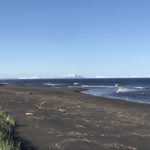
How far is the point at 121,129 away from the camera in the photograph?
19.9m

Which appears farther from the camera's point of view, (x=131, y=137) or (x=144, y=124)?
(x=144, y=124)

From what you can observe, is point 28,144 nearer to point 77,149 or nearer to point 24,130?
point 77,149

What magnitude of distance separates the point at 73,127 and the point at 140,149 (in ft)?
16.2

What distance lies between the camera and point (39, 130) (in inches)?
723

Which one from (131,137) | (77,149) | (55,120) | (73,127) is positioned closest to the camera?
(77,149)

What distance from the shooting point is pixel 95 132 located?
18.5 m

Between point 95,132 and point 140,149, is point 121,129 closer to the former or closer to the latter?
point 95,132

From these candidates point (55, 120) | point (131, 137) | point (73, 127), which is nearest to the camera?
point (131, 137)

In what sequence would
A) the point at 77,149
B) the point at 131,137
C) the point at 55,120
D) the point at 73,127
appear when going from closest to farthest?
the point at 77,149
the point at 131,137
the point at 73,127
the point at 55,120

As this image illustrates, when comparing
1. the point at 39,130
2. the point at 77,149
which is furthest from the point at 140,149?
the point at 39,130

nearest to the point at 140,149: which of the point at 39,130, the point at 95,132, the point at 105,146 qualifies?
the point at 105,146

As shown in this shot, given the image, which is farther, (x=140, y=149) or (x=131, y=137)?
(x=131, y=137)

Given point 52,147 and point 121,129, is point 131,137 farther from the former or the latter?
point 52,147

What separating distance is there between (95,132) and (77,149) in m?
3.60
